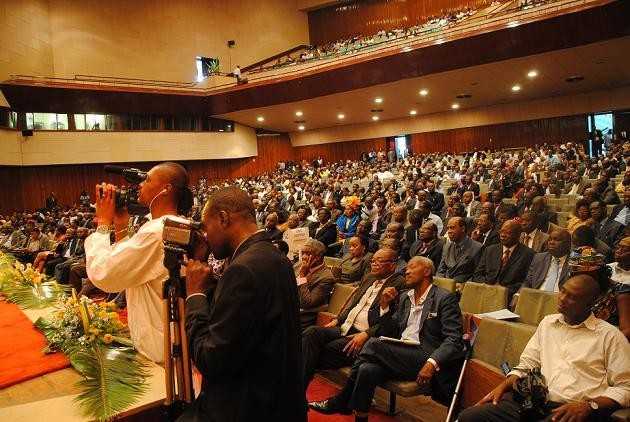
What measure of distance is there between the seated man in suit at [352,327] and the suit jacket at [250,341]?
1863 mm

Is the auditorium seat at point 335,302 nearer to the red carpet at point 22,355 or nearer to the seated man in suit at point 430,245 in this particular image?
the seated man in suit at point 430,245

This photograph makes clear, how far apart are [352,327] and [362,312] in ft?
0.43

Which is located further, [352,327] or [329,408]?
[352,327]

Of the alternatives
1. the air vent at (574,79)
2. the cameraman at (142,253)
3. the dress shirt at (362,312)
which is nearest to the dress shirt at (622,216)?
the dress shirt at (362,312)

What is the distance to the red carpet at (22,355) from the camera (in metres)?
1.85

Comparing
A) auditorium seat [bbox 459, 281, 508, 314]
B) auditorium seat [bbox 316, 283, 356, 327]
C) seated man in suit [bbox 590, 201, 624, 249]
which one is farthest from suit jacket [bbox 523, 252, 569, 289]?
auditorium seat [bbox 316, 283, 356, 327]

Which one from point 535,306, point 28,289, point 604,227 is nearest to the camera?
point 28,289

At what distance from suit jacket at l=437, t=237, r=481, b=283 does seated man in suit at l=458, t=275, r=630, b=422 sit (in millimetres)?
2196

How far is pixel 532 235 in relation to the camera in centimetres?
533

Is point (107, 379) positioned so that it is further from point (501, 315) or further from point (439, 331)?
point (501, 315)

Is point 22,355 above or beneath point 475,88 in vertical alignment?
beneath

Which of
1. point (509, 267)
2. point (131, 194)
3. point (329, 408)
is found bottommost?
point (329, 408)

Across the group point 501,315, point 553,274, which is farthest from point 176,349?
point 553,274

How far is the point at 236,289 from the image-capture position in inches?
52.7
